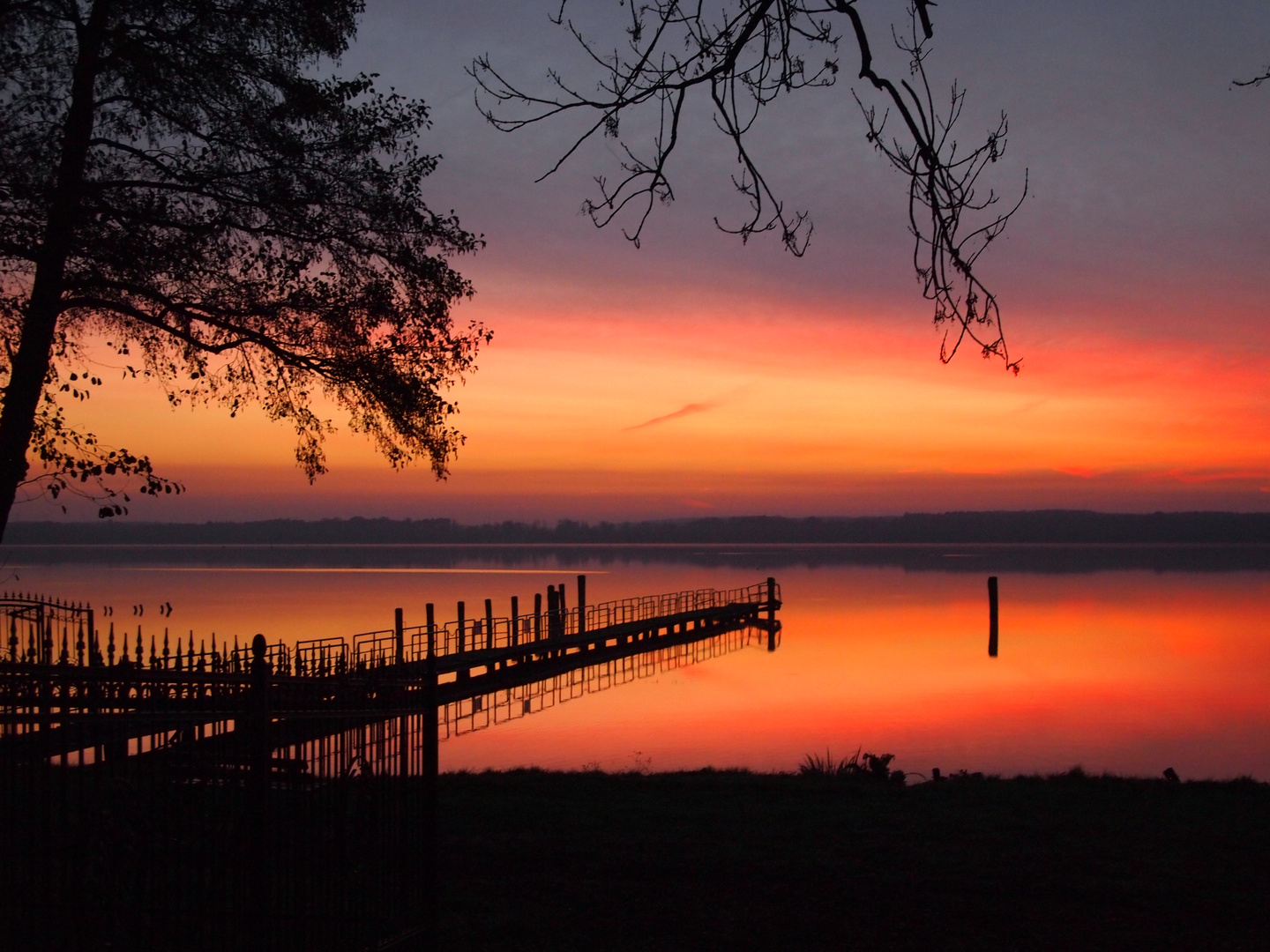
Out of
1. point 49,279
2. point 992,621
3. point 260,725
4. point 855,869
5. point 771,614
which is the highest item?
point 49,279

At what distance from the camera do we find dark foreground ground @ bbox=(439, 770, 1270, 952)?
761 cm

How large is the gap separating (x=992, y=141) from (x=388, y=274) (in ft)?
26.3

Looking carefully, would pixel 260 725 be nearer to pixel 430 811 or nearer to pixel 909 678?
pixel 430 811

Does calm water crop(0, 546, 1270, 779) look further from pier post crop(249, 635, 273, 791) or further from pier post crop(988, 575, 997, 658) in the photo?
pier post crop(249, 635, 273, 791)

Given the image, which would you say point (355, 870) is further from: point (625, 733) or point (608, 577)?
point (608, 577)

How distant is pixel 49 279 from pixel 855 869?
9.32m

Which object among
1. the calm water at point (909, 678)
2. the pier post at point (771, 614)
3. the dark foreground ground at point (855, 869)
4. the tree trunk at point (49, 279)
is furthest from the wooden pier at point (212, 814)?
the pier post at point (771, 614)

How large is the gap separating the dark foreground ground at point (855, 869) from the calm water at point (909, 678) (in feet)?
22.0

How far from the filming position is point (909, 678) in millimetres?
39188

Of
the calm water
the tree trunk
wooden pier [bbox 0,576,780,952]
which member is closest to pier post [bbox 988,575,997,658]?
the calm water

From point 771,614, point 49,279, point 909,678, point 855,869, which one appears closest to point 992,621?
point 771,614

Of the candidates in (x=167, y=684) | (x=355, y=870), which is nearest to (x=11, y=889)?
(x=167, y=684)

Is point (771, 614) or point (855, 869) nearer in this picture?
point (855, 869)

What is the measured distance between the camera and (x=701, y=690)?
36281 mm
